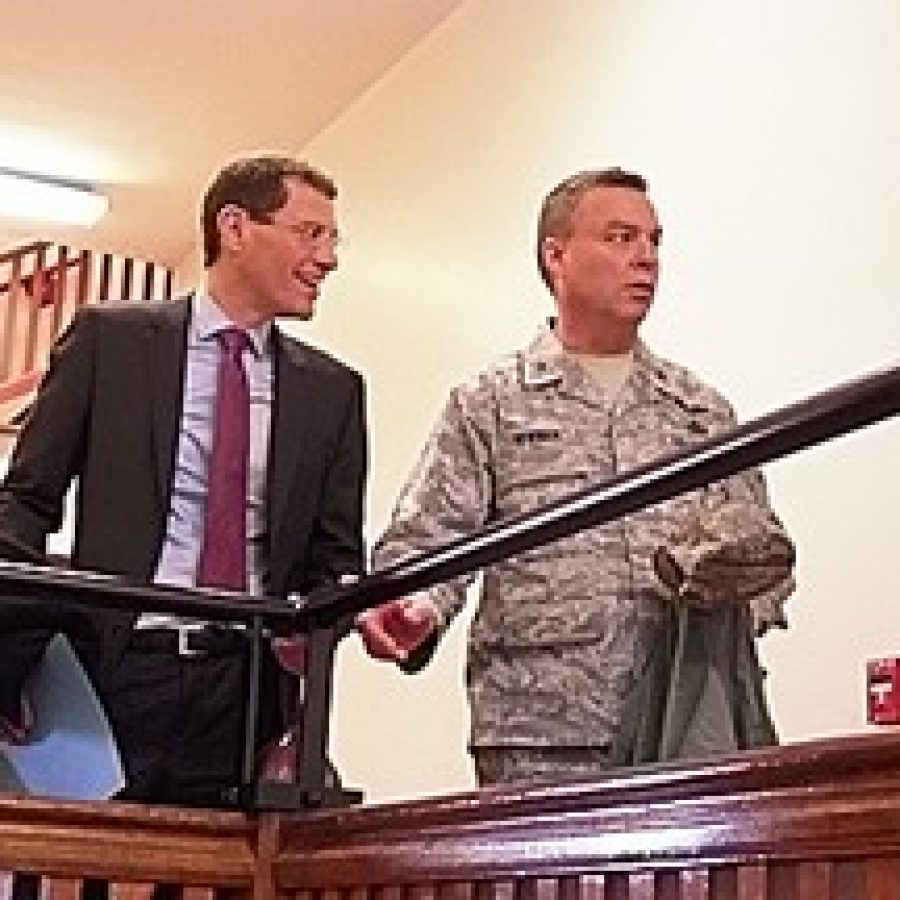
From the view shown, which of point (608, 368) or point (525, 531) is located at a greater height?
point (608, 368)

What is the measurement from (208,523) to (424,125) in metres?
2.55

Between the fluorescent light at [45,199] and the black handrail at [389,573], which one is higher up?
the fluorescent light at [45,199]

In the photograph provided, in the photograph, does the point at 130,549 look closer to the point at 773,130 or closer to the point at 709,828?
the point at 709,828

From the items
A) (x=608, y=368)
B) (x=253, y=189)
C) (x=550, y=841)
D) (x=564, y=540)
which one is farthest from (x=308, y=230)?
(x=550, y=841)

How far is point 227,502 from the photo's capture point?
2623 millimetres

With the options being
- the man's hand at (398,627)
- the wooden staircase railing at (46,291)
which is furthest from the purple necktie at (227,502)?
the wooden staircase railing at (46,291)

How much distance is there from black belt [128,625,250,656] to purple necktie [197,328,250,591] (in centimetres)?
10

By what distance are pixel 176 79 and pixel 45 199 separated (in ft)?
3.02

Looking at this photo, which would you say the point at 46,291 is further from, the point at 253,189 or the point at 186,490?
the point at 186,490

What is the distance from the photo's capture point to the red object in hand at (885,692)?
111 inches

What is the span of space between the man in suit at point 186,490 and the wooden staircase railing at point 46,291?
4087 millimetres

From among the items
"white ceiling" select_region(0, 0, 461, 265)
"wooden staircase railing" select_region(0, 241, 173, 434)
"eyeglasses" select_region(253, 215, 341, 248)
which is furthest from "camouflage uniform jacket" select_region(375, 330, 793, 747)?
"wooden staircase railing" select_region(0, 241, 173, 434)

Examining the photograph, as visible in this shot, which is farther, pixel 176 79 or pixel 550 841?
pixel 176 79

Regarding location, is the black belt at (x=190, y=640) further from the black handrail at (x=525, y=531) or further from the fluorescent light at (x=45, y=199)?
the fluorescent light at (x=45, y=199)
